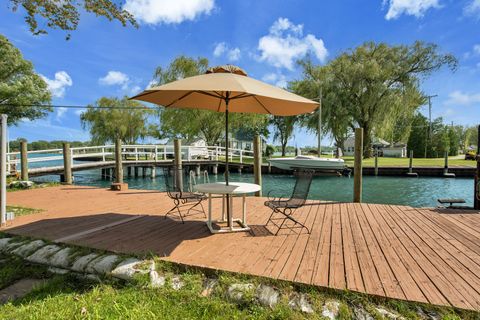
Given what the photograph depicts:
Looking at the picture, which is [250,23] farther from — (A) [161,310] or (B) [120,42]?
(A) [161,310]

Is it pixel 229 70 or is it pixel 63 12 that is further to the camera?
pixel 63 12

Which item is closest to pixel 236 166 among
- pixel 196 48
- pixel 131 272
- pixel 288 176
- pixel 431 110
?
pixel 288 176

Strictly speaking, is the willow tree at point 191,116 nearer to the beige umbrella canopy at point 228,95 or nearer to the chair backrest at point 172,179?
the chair backrest at point 172,179

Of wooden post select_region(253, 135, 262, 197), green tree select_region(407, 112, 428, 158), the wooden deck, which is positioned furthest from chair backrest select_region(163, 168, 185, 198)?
green tree select_region(407, 112, 428, 158)

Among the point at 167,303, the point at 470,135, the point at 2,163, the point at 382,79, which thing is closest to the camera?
the point at 167,303

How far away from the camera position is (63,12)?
5.60 metres

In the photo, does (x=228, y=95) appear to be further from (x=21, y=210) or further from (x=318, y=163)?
(x=318, y=163)

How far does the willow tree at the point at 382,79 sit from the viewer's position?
830 inches

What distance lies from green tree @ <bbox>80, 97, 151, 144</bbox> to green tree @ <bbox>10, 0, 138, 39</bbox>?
96.1ft

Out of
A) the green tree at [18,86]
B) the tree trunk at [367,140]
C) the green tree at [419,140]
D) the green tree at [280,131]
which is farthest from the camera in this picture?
the green tree at [280,131]

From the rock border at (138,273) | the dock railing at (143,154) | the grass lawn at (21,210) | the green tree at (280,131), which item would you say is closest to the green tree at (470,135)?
the green tree at (280,131)

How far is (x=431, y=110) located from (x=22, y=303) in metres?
39.4

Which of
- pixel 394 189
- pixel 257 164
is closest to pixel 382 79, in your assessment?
pixel 394 189

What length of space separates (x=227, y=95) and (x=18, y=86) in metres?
25.8
